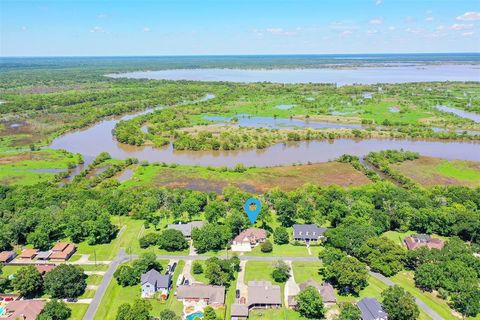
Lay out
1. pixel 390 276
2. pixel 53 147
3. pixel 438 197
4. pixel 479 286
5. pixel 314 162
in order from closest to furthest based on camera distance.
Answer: pixel 479 286, pixel 390 276, pixel 438 197, pixel 314 162, pixel 53 147

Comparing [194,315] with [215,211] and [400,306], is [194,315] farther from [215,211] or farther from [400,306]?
[215,211]

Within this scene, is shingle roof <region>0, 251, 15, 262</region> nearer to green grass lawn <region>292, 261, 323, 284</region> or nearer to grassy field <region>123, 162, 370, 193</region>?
grassy field <region>123, 162, 370, 193</region>

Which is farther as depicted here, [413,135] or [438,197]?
[413,135]

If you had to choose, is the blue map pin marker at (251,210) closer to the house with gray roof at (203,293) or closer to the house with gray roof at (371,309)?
the house with gray roof at (203,293)

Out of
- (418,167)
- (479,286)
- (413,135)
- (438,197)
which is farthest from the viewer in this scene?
(413,135)

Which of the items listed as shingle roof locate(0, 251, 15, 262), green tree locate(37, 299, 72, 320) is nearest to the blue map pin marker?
green tree locate(37, 299, 72, 320)

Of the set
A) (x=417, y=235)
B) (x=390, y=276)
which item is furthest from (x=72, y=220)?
(x=417, y=235)

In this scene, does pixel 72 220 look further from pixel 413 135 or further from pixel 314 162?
pixel 413 135
